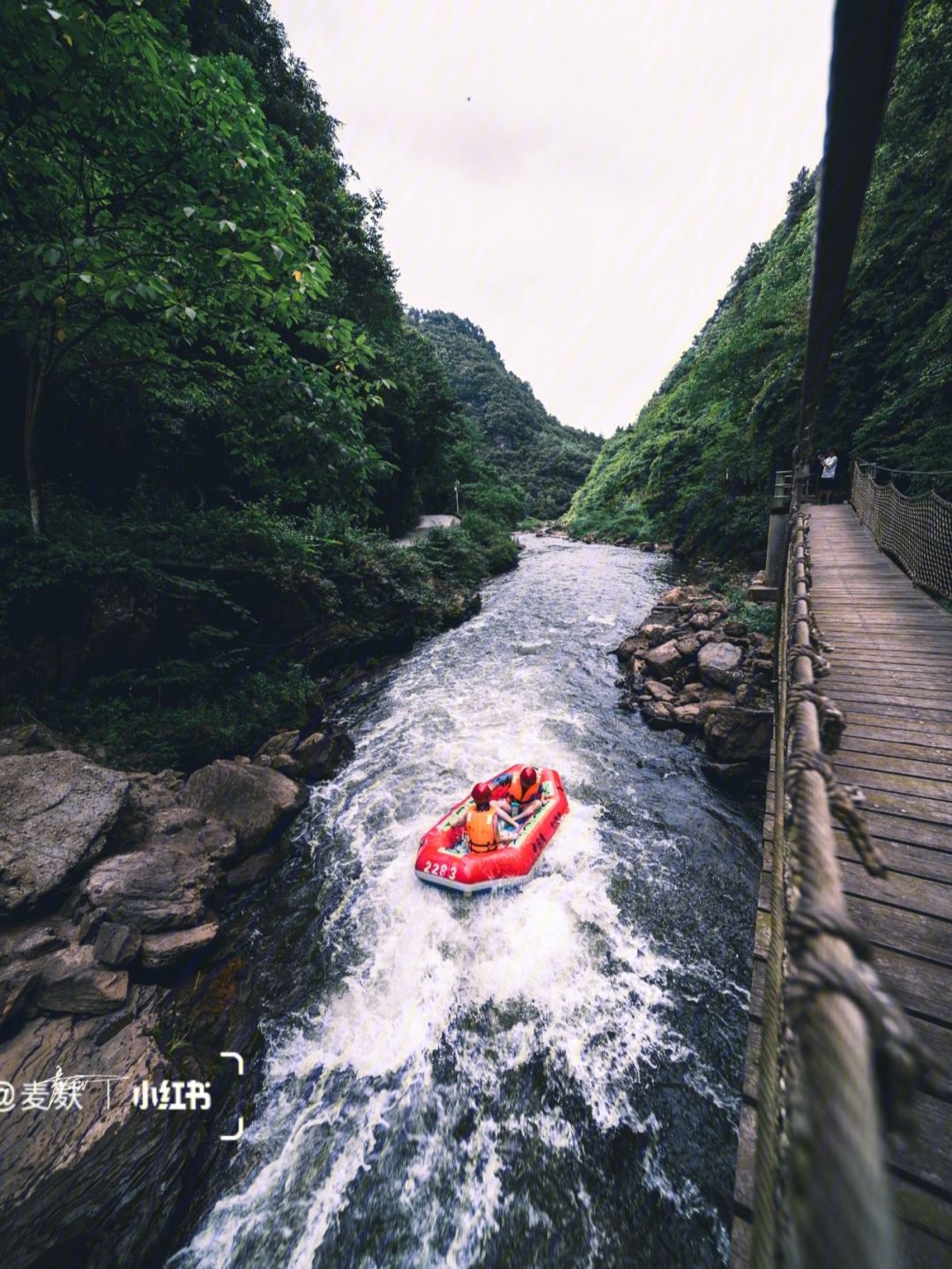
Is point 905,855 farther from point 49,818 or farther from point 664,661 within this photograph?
point 664,661

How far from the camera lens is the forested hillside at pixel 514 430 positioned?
61.9 metres

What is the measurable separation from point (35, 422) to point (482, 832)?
8446 millimetres

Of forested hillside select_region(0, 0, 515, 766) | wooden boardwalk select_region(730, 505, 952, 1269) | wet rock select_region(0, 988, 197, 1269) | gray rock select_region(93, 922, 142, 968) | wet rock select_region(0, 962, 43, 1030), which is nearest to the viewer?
wooden boardwalk select_region(730, 505, 952, 1269)

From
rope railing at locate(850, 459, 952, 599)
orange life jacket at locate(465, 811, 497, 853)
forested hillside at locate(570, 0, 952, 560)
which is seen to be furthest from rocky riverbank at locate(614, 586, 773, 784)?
forested hillside at locate(570, 0, 952, 560)

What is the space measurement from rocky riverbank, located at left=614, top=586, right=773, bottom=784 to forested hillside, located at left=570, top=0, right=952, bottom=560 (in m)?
5.27

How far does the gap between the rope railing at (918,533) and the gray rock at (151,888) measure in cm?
973

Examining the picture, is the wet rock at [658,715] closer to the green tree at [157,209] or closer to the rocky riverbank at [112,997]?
the green tree at [157,209]

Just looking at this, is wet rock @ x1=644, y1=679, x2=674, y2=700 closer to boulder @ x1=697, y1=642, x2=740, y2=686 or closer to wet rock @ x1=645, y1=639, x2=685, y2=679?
wet rock @ x1=645, y1=639, x2=685, y2=679

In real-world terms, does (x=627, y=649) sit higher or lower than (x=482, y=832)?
higher

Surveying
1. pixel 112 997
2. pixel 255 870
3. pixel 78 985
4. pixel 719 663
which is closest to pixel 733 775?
pixel 719 663

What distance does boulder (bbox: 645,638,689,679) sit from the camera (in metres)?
10.4

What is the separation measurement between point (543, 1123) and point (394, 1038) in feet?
Answer: 5.10

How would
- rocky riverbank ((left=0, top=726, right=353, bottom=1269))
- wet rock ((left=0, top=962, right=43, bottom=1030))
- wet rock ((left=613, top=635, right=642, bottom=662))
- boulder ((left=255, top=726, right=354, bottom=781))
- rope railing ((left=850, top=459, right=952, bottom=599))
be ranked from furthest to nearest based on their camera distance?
wet rock ((left=613, top=635, right=642, bottom=662))
boulder ((left=255, top=726, right=354, bottom=781))
rope railing ((left=850, top=459, right=952, bottom=599))
wet rock ((left=0, top=962, right=43, bottom=1030))
rocky riverbank ((left=0, top=726, right=353, bottom=1269))

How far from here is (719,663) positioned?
372 inches
